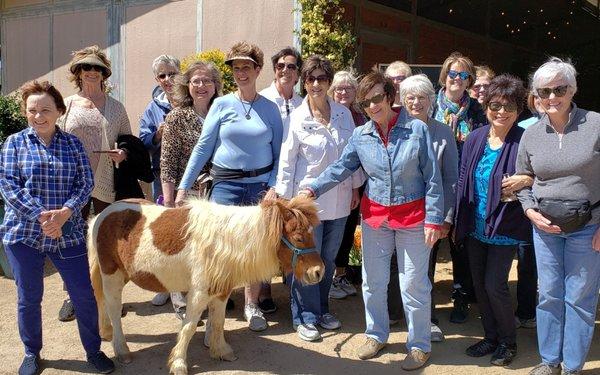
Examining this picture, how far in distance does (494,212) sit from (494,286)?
21.2 inches

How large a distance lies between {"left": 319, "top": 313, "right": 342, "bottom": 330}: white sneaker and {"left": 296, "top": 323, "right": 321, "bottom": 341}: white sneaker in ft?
0.57

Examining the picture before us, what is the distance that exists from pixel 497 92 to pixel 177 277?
8.54 feet

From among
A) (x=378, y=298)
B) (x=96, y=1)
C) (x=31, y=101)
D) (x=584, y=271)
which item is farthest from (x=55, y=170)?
(x=96, y=1)

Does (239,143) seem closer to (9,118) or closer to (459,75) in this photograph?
(459,75)

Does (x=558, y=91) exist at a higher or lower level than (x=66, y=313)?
higher

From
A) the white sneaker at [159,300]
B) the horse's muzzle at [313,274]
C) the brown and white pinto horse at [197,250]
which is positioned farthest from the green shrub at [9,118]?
the horse's muzzle at [313,274]

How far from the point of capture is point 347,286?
17.4 ft

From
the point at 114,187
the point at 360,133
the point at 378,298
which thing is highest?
the point at 360,133

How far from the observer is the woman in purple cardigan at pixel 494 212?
3617 millimetres

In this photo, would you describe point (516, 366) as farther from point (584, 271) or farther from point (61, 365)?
point (61, 365)

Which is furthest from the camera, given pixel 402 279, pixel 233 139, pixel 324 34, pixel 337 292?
pixel 324 34

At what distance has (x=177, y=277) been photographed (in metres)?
3.54

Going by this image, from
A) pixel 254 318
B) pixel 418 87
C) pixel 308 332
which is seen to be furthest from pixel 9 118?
pixel 418 87

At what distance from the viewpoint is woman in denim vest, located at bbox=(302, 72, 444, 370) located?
3.47 meters
